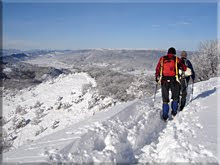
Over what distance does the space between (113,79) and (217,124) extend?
21.6m

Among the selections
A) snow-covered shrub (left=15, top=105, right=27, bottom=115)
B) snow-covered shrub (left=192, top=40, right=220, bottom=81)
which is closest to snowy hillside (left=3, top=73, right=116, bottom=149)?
snow-covered shrub (left=15, top=105, right=27, bottom=115)

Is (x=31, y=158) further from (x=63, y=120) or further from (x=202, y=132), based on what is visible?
(x=63, y=120)

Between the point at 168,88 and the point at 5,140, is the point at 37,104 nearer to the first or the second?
the point at 5,140

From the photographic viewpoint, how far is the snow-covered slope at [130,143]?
13.0ft

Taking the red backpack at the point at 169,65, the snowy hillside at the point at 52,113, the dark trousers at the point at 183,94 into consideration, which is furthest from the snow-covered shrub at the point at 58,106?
the red backpack at the point at 169,65

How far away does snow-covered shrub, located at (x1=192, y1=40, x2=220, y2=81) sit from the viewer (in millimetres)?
29078

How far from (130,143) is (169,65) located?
3225 mm

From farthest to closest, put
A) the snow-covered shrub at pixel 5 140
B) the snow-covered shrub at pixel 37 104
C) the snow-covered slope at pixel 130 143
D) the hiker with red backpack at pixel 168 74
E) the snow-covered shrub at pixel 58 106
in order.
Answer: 1. the snow-covered shrub at pixel 37 104
2. the snow-covered shrub at pixel 58 106
3. the snow-covered shrub at pixel 5 140
4. the hiker with red backpack at pixel 168 74
5. the snow-covered slope at pixel 130 143

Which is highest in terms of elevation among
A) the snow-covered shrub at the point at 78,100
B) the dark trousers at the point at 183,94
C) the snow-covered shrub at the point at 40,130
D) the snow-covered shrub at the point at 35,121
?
the dark trousers at the point at 183,94

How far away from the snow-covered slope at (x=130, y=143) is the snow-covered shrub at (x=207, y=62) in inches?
957

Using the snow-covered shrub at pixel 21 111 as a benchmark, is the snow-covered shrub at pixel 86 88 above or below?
above

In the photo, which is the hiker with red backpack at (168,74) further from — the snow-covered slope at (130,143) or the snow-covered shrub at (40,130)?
the snow-covered shrub at (40,130)

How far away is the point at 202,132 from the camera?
5418 millimetres

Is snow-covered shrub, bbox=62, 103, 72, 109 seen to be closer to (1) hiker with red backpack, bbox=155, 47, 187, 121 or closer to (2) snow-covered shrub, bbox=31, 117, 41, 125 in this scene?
(2) snow-covered shrub, bbox=31, 117, 41, 125
